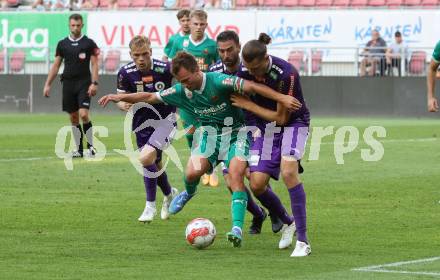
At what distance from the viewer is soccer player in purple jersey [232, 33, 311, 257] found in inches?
396

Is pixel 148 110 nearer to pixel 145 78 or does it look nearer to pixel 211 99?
pixel 145 78

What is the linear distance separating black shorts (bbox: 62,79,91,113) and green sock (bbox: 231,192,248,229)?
10682 millimetres

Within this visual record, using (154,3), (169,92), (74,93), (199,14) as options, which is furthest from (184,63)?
(154,3)

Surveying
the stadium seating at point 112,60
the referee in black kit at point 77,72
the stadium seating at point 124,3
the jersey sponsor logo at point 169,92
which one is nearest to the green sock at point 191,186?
the jersey sponsor logo at point 169,92

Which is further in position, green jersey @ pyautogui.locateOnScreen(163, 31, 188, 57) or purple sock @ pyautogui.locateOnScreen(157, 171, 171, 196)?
green jersey @ pyautogui.locateOnScreen(163, 31, 188, 57)

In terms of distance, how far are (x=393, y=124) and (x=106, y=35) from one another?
12.2 m

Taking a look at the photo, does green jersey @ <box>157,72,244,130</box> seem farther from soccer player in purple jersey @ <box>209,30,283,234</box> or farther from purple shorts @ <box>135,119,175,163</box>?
purple shorts @ <box>135,119,175,163</box>

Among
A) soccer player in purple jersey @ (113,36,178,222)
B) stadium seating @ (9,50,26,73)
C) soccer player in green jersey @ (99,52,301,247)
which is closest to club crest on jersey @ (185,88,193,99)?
soccer player in green jersey @ (99,52,301,247)

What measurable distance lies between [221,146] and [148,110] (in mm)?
2302

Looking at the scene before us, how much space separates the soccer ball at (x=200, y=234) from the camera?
34.1 ft

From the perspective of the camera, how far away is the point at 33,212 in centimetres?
1305

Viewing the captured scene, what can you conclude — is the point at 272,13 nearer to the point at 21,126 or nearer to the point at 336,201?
the point at 21,126

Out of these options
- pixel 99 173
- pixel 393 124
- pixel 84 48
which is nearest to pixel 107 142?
pixel 84 48

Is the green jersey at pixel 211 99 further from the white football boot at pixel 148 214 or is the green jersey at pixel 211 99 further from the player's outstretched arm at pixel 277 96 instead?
the white football boot at pixel 148 214
